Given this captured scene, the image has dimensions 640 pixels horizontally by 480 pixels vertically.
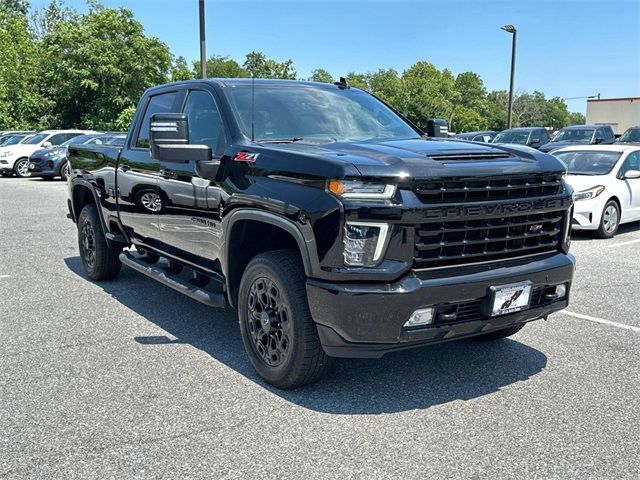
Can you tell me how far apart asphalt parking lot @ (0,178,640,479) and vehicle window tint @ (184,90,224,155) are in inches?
60.1

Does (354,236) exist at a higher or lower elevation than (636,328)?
higher

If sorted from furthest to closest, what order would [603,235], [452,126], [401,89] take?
[452,126] → [401,89] → [603,235]

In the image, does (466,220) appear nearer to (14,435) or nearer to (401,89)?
(14,435)

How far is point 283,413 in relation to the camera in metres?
3.64

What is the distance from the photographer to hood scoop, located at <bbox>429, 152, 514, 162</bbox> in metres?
3.65

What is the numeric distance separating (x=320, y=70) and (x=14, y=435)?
120 m

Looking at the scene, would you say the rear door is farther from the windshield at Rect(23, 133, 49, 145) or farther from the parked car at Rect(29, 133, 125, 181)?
the windshield at Rect(23, 133, 49, 145)

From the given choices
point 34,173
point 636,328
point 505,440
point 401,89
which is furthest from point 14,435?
point 401,89

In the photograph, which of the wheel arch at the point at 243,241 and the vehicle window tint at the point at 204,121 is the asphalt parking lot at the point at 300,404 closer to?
the wheel arch at the point at 243,241

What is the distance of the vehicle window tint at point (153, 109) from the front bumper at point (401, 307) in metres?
2.66

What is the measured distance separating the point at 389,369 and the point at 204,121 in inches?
89.6

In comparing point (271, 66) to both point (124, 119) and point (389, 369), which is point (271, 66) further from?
point (389, 369)

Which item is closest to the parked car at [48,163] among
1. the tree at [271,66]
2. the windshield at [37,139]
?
the windshield at [37,139]

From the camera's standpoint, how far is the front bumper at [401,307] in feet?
11.0
